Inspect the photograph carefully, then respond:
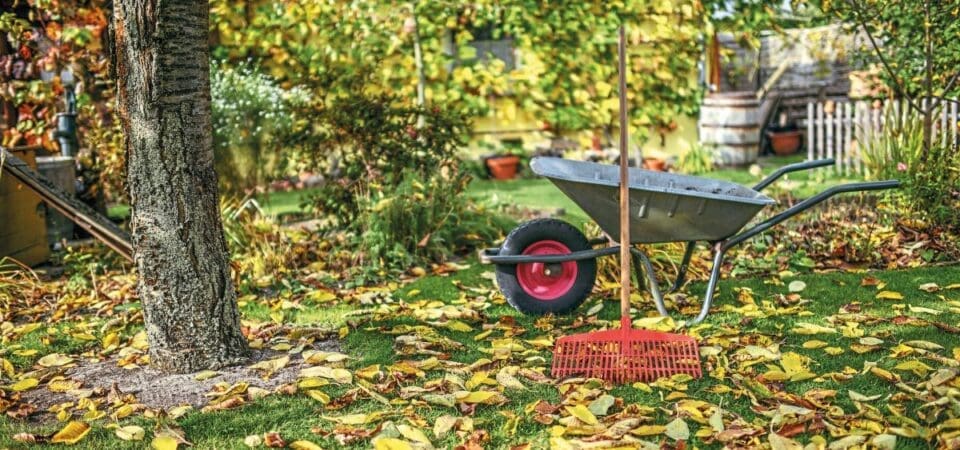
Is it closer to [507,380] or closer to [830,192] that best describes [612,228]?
[830,192]

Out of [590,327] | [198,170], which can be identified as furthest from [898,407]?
[198,170]

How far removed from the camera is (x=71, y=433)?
3.16 m

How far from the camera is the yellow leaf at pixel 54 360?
4059 mm

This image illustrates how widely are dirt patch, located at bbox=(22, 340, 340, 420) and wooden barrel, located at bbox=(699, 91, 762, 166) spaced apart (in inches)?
305

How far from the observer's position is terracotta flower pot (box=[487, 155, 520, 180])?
34.1 feet

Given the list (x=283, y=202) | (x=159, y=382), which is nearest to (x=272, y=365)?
(x=159, y=382)

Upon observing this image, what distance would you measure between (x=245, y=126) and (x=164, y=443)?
496 cm

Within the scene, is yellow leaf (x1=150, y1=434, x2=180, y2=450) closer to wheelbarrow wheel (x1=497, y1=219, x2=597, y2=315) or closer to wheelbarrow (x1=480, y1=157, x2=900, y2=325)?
wheelbarrow (x1=480, y1=157, x2=900, y2=325)

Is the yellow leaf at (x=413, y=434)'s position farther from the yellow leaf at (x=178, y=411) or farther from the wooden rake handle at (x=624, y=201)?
the wooden rake handle at (x=624, y=201)

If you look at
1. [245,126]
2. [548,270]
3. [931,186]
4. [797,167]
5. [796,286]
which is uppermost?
[245,126]

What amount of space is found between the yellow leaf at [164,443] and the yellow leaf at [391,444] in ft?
2.04

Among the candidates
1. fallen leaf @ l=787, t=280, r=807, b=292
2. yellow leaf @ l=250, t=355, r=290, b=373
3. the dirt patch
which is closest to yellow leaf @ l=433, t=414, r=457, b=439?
the dirt patch

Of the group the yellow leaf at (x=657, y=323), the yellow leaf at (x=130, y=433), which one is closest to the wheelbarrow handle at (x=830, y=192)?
the yellow leaf at (x=657, y=323)

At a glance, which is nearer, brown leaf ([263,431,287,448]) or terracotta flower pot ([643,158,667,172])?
brown leaf ([263,431,287,448])
